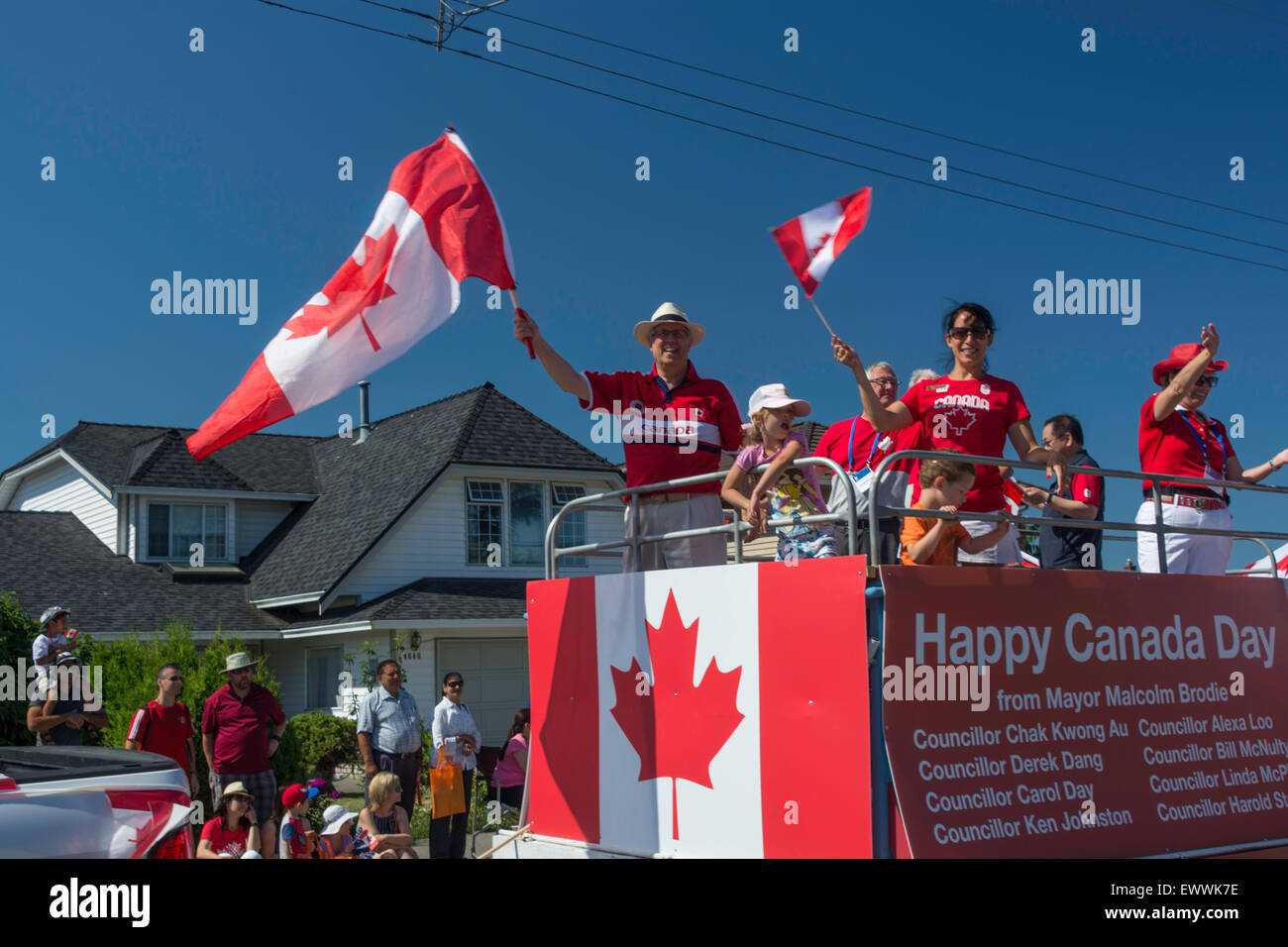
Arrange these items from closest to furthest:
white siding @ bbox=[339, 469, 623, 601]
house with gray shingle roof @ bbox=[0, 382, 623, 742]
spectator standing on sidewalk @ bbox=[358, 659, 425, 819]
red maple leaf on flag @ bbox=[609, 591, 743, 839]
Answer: red maple leaf on flag @ bbox=[609, 591, 743, 839], spectator standing on sidewalk @ bbox=[358, 659, 425, 819], house with gray shingle roof @ bbox=[0, 382, 623, 742], white siding @ bbox=[339, 469, 623, 601]

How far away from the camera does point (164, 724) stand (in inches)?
395

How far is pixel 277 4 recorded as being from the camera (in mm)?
13281

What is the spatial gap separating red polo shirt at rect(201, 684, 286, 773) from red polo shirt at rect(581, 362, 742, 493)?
537 cm

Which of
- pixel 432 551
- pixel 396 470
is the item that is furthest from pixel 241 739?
pixel 396 470

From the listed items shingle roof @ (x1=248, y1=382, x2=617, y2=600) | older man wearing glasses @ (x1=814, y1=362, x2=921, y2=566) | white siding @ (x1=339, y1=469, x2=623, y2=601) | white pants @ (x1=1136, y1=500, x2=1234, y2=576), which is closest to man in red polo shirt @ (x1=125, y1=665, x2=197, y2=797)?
older man wearing glasses @ (x1=814, y1=362, x2=921, y2=566)

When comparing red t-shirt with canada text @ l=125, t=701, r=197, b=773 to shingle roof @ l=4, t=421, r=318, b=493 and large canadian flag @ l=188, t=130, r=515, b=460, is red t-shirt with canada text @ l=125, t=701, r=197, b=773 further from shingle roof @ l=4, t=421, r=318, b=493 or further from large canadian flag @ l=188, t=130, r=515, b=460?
shingle roof @ l=4, t=421, r=318, b=493

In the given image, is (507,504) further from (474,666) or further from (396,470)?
(474,666)

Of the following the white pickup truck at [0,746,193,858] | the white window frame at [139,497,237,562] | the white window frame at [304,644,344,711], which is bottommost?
the white window frame at [304,644,344,711]

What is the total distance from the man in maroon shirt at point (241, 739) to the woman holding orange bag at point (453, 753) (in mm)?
1670

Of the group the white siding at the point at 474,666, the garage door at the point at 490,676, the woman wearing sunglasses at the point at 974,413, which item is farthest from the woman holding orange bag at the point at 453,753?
the garage door at the point at 490,676

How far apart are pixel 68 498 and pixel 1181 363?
91.4 feet

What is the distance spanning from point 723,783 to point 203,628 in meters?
20.9

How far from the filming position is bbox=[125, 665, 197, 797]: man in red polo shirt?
390 inches

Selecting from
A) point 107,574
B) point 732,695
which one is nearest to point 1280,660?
point 732,695
